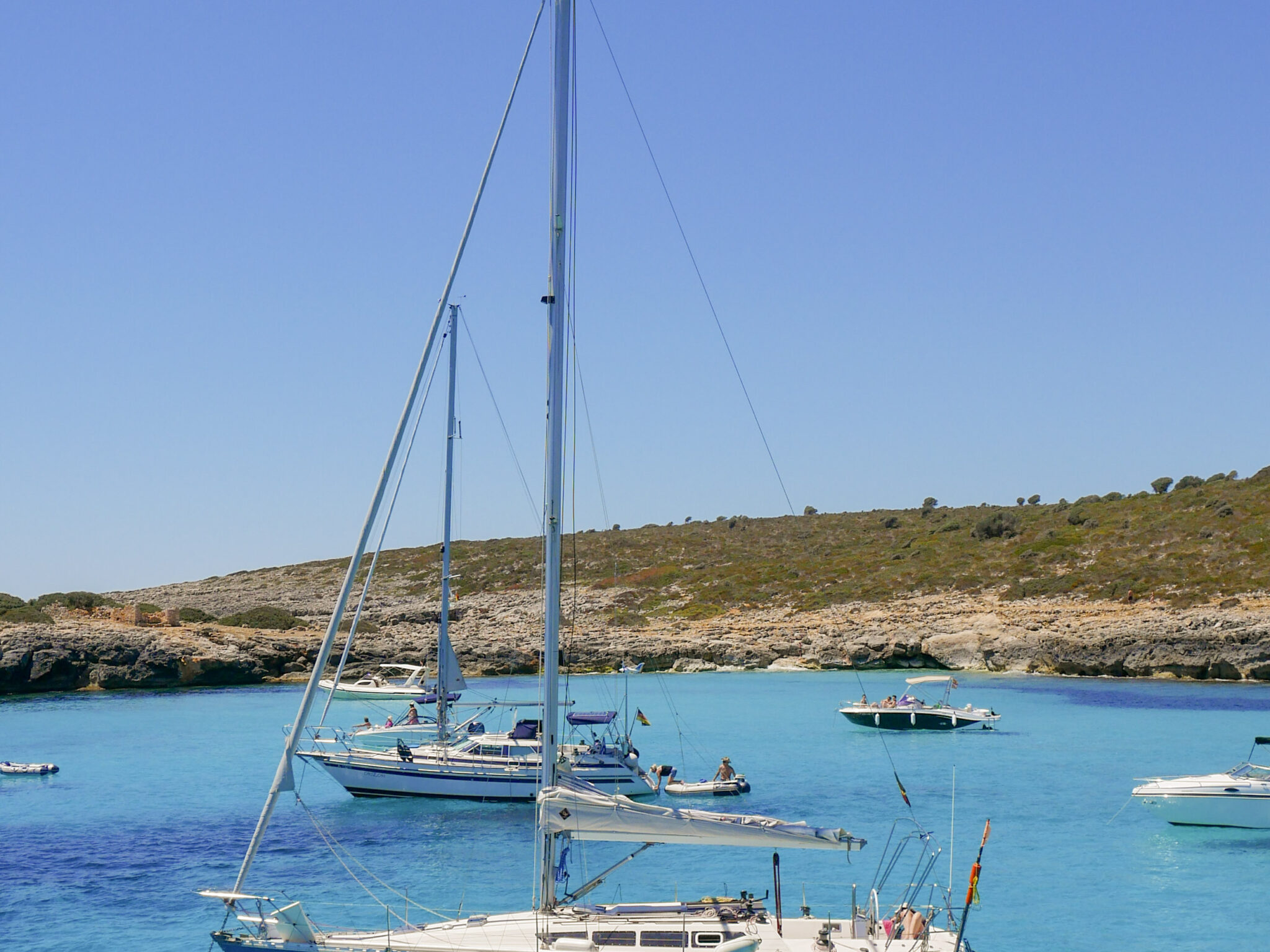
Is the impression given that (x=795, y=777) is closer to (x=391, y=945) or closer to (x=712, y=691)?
(x=391, y=945)

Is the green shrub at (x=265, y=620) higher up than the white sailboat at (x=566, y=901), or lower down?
higher up

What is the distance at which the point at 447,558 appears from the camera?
37.7m

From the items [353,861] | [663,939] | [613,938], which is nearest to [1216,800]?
[663,939]

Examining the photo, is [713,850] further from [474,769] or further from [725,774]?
[474,769]

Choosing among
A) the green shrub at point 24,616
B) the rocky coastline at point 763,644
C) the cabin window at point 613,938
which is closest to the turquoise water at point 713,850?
the cabin window at point 613,938

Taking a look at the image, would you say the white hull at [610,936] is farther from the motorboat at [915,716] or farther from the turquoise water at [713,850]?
the motorboat at [915,716]

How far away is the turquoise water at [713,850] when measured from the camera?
21.8 metres

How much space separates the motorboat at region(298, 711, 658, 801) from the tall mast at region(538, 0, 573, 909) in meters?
15.2

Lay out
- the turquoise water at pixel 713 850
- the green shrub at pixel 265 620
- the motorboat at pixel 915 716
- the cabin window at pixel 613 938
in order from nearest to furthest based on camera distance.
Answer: the cabin window at pixel 613 938, the turquoise water at pixel 713 850, the motorboat at pixel 915 716, the green shrub at pixel 265 620

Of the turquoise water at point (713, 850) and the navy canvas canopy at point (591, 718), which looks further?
the navy canvas canopy at point (591, 718)

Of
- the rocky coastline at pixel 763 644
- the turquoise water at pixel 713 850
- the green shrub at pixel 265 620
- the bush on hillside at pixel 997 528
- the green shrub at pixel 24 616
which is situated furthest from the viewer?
the bush on hillside at pixel 997 528

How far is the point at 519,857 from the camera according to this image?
2628 cm

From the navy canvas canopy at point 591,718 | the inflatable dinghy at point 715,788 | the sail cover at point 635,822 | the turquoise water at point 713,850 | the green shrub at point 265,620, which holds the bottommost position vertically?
the turquoise water at point 713,850

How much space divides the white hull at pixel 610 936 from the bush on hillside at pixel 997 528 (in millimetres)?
90917
